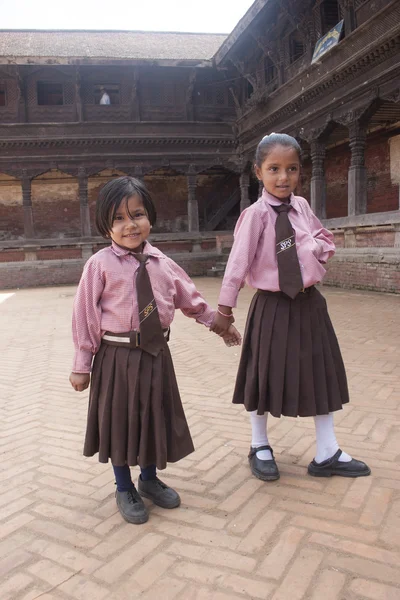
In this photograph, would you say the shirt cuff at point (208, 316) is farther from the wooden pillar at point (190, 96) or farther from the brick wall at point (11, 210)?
the brick wall at point (11, 210)

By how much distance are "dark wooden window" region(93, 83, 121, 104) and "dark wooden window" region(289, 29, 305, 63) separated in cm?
667

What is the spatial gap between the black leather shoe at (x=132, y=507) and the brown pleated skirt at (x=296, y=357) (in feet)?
2.34

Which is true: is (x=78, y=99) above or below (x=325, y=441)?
above

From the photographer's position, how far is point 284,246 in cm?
218

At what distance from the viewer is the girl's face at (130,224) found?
1.99m

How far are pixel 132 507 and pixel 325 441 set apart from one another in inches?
38.0

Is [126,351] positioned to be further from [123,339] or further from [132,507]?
[132,507]

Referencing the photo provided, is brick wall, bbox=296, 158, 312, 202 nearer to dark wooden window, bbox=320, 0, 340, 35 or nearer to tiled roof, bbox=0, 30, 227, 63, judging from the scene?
tiled roof, bbox=0, 30, 227, 63

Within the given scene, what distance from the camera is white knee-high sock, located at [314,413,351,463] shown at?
2.28m

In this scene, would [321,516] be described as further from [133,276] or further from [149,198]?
[149,198]

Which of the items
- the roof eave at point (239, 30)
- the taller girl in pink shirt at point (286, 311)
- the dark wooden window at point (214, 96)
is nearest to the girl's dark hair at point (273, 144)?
the taller girl in pink shirt at point (286, 311)

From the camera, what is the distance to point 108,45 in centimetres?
1820

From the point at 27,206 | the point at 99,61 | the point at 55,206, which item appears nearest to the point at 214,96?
the point at 99,61

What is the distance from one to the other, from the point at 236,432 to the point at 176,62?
1573 cm
